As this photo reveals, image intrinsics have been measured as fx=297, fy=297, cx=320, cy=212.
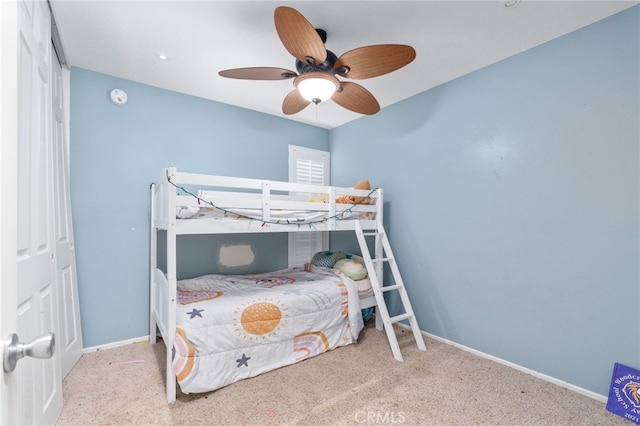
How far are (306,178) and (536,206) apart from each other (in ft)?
8.05

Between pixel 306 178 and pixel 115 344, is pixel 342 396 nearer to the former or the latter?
pixel 115 344

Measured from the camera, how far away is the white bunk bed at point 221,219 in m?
1.94

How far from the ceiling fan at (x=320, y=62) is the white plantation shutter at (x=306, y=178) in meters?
1.64

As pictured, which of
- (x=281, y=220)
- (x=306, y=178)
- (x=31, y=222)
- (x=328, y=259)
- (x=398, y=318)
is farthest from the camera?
(x=306, y=178)

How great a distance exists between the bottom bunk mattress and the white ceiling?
188 centimetres

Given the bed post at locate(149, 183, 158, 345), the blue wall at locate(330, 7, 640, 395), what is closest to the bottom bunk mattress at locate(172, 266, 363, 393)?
the bed post at locate(149, 183, 158, 345)

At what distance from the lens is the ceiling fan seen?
1498 mm

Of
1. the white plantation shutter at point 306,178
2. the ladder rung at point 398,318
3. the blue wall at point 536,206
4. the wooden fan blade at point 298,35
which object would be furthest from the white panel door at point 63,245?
the blue wall at point 536,206

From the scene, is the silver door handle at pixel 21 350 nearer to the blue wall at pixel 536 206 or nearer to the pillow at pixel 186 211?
the pillow at pixel 186 211

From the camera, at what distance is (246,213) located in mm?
2250

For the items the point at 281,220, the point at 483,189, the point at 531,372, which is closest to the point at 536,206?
the point at 483,189

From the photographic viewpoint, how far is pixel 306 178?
384 centimetres

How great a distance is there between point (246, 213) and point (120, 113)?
158 cm

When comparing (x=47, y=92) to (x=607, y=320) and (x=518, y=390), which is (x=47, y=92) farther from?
(x=607, y=320)
